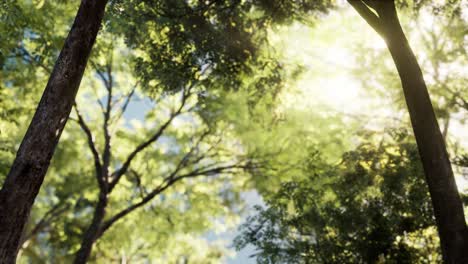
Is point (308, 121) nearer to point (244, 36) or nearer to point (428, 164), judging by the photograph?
point (244, 36)

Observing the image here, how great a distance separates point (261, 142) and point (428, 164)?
10543mm

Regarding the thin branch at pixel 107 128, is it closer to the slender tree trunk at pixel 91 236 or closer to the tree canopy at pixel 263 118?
the tree canopy at pixel 263 118

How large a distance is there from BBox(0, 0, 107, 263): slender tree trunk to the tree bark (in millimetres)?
4129

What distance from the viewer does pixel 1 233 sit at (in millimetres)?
4766

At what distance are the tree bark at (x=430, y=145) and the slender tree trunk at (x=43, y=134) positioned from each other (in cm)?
413

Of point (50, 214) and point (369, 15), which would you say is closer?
point (369, 15)

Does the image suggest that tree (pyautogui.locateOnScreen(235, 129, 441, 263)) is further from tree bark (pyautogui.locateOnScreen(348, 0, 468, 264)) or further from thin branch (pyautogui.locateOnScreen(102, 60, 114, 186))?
thin branch (pyautogui.locateOnScreen(102, 60, 114, 186))

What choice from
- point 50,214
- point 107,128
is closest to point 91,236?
point 107,128

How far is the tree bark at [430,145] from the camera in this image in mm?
5484

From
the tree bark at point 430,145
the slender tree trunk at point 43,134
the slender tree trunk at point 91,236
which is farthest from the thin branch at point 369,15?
the slender tree trunk at point 91,236

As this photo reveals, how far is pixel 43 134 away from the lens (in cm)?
536

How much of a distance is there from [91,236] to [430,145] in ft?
34.4

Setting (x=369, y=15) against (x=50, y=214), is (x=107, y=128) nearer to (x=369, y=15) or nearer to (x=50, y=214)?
(x=50, y=214)

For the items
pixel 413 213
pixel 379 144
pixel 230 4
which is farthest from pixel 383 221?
pixel 230 4
